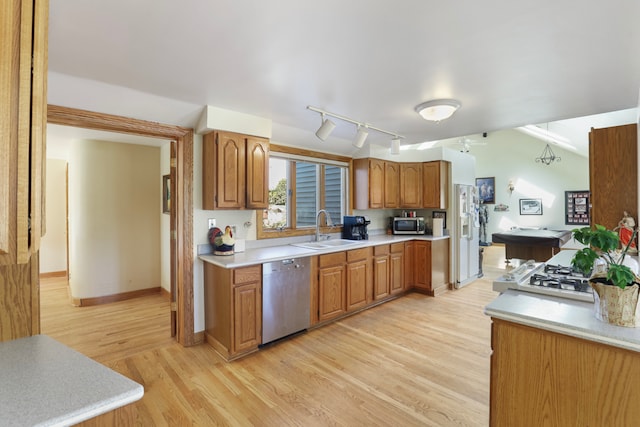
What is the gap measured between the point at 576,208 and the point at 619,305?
904cm

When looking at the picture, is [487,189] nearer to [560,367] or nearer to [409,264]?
[409,264]

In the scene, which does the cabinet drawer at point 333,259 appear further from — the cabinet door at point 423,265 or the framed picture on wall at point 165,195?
the framed picture on wall at point 165,195

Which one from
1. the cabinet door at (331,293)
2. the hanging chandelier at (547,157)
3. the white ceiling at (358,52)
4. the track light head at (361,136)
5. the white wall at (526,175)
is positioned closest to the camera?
the white ceiling at (358,52)

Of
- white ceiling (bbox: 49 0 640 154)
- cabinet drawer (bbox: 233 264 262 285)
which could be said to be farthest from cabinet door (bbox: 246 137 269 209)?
cabinet drawer (bbox: 233 264 262 285)

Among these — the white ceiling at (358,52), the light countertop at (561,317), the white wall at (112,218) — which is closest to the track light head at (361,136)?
the white ceiling at (358,52)

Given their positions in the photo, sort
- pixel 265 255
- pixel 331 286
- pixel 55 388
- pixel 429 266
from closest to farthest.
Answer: pixel 55 388 < pixel 265 255 < pixel 331 286 < pixel 429 266

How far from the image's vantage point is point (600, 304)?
124 cm

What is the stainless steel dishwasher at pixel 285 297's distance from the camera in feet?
9.18

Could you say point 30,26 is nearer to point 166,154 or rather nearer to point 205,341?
point 205,341

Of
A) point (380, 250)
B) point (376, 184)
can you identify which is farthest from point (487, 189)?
point (380, 250)

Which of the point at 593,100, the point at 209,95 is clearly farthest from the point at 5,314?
the point at 593,100

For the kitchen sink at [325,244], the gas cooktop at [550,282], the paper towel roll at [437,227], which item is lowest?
the gas cooktop at [550,282]

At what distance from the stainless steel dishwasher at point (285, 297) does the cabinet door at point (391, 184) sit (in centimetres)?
209

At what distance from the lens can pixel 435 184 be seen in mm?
4742
